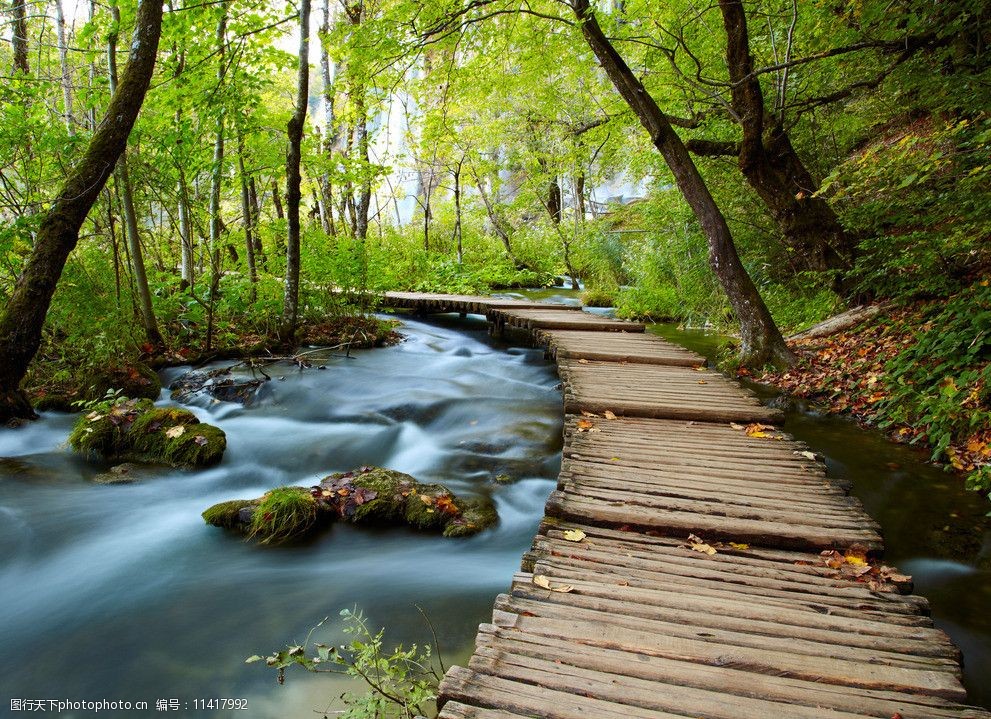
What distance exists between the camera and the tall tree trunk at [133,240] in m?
7.18

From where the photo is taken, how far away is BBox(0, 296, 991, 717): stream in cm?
311

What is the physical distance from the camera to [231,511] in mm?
4570

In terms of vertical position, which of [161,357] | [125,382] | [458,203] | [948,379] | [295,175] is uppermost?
[458,203]

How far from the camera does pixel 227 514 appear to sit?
4559mm

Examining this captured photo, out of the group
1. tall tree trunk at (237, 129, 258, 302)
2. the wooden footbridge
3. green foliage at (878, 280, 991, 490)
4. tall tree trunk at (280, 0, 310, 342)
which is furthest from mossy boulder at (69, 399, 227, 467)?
green foliage at (878, 280, 991, 490)

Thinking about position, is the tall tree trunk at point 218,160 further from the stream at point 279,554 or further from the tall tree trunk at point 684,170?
the tall tree trunk at point 684,170

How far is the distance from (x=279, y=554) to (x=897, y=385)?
20.4 feet

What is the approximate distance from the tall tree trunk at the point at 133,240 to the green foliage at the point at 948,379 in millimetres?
9248

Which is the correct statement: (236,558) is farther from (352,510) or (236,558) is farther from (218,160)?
(218,160)

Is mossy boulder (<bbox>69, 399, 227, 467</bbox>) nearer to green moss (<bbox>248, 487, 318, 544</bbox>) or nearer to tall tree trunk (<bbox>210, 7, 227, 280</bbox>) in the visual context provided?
green moss (<bbox>248, 487, 318, 544</bbox>)

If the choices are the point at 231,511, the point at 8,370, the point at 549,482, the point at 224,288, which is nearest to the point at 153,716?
the point at 231,511

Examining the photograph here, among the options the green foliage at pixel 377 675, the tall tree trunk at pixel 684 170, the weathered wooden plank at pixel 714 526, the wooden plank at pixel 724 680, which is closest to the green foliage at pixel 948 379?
the tall tree trunk at pixel 684 170

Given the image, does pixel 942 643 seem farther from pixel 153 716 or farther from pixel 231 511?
pixel 231 511

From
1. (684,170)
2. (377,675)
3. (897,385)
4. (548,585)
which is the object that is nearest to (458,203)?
(684,170)
